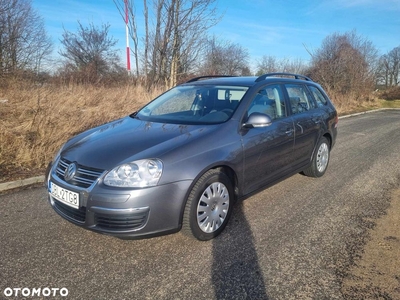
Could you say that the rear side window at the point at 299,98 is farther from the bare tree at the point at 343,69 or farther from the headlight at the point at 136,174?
the bare tree at the point at 343,69

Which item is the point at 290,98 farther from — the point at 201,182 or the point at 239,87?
the point at 201,182

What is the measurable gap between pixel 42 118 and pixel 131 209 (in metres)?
4.58

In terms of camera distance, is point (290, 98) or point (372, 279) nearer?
point (372, 279)

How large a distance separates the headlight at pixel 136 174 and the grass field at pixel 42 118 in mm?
2961

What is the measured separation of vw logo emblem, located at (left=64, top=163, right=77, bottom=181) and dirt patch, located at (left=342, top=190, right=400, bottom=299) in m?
2.42

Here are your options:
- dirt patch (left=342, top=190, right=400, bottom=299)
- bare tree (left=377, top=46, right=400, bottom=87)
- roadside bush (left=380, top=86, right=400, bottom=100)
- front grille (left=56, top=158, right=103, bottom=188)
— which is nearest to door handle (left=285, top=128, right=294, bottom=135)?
dirt patch (left=342, top=190, right=400, bottom=299)

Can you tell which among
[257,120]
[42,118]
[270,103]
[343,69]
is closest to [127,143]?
[257,120]

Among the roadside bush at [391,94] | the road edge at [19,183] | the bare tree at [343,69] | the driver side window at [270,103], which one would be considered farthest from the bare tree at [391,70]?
the road edge at [19,183]

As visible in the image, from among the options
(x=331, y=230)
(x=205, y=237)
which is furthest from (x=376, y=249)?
(x=205, y=237)

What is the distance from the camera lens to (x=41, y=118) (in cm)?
601

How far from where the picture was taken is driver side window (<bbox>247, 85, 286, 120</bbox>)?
11.6 feet

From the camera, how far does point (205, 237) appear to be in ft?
9.41

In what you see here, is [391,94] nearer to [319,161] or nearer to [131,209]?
[319,161]

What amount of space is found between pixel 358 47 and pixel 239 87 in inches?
1001
